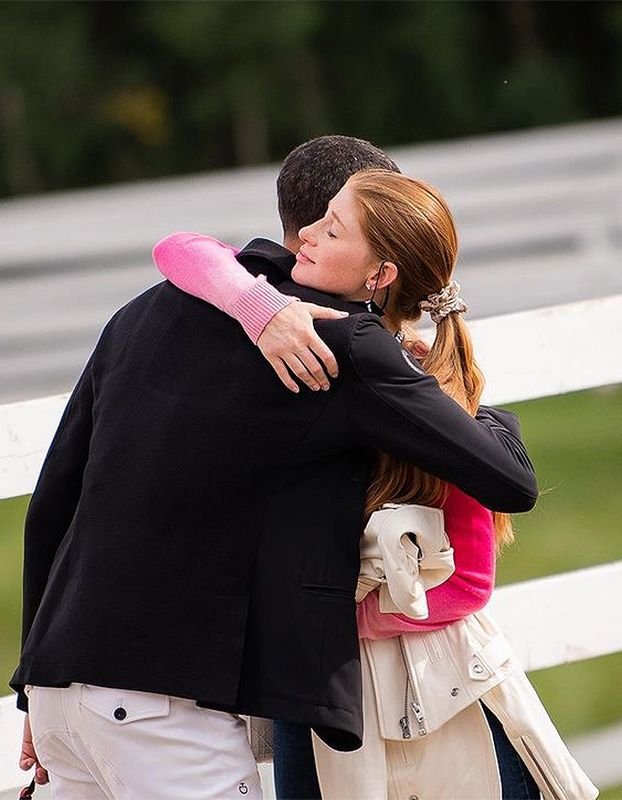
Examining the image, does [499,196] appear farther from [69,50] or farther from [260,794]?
[69,50]

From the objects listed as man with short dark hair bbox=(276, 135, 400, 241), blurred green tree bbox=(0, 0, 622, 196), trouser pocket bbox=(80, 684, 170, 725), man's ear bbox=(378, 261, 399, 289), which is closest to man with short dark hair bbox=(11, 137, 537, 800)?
trouser pocket bbox=(80, 684, 170, 725)

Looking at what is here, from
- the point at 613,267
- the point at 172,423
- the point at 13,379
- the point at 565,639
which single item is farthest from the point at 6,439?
the point at 613,267

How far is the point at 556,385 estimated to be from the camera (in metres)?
3.78

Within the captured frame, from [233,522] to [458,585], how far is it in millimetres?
425

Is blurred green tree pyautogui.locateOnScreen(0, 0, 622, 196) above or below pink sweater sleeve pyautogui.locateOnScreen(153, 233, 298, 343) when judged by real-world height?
above

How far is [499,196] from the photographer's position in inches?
421

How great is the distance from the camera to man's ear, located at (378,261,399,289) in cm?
259

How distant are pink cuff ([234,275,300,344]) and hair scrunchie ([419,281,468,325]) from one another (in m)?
0.25

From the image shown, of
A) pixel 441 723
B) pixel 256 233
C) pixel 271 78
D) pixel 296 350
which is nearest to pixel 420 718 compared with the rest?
pixel 441 723

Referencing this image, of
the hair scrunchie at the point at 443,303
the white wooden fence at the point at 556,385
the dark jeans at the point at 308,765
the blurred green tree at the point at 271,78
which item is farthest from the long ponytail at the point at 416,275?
the blurred green tree at the point at 271,78

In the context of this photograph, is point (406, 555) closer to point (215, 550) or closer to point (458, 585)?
point (458, 585)

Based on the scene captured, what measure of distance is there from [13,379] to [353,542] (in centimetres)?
696

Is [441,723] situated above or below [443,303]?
below

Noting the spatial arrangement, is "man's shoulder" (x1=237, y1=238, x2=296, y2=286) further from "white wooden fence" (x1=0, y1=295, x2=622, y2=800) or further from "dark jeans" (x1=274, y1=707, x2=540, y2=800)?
"white wooden fence" (x1=0, y1=295, x2=622, y2=800)
